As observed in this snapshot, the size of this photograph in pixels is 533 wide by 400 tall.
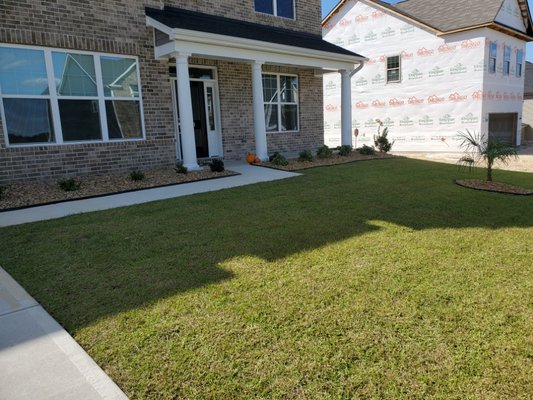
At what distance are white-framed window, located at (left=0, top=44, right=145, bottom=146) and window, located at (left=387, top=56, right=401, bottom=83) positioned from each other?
14.9m

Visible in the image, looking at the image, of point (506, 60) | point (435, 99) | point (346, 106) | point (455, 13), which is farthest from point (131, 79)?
point (506, 60)

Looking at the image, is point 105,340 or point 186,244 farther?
point 186,244

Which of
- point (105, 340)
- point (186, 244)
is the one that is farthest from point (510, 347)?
point (186, 244)

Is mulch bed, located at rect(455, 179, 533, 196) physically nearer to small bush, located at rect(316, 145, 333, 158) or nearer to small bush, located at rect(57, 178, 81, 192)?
small bush, located at rect(316, 145, 333, 158)

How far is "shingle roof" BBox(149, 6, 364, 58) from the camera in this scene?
9.59 meters

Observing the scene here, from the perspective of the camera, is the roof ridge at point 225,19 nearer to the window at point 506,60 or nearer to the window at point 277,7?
the window at point 277,7

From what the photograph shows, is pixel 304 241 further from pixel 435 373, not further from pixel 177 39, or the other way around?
pixel 177 39

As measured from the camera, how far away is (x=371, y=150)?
44.6ft

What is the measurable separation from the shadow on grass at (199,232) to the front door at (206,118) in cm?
431

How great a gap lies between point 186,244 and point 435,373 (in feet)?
10.1

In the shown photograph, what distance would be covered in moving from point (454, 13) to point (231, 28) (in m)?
13.9

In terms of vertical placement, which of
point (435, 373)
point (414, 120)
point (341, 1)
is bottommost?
point (435, 373)

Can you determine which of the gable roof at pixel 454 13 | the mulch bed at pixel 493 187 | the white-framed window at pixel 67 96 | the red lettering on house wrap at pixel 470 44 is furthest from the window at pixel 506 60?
the white-framed window at pixel 67 96

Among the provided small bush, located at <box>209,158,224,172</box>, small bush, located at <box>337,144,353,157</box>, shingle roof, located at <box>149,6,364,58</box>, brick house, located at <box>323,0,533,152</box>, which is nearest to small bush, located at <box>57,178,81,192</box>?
small bush, located at <box>209,158,224,172</box>
